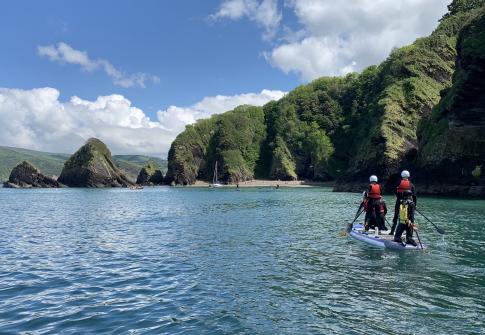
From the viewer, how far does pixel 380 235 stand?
22359 mm

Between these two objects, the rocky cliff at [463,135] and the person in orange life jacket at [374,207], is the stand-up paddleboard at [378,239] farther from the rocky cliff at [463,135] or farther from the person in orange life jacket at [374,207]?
the rocky cliff at [463,135]

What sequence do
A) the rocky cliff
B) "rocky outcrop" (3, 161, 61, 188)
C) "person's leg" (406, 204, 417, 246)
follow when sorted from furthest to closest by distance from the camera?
"rocky outcrop" (3, 161, 61, 188)
the rocky cliff
"person's leg" (406, 204, 417, 246)

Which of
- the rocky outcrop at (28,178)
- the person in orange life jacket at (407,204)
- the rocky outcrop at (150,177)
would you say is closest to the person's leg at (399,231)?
the person in orange life jacket at (407,204)

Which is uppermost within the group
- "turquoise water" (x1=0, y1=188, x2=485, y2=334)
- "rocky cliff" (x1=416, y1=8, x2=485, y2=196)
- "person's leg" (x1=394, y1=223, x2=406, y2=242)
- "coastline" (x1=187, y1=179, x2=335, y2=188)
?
"rocky cliff" (x1=416, y1=8, x2=485, y2=196)

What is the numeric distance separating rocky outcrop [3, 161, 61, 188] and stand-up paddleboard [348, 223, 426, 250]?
6173 inches

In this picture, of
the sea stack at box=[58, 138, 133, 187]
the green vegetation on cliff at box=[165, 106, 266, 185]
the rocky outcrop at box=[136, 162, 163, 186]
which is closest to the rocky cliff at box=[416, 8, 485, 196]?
the green vegetation on cliff at box=[165, 106, 266, 185]

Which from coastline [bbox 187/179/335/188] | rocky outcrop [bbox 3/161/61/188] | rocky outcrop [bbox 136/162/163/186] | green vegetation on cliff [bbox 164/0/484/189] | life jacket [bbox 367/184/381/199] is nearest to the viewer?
life jacket [bbox 367/184/381/199]

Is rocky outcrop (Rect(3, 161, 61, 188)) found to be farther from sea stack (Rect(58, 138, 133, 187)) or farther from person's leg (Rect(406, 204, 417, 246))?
person's leg (Rect(406, 204, 417, 246))

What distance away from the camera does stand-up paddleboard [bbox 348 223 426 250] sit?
19578mm

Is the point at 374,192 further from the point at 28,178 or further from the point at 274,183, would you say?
the point at 28,178

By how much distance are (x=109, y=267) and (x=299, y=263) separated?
26.4ft

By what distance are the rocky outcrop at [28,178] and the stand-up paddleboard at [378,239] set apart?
514 feet

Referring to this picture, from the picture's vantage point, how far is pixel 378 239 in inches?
829

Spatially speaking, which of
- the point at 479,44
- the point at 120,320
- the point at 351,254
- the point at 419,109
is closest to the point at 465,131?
the point at 479,44
